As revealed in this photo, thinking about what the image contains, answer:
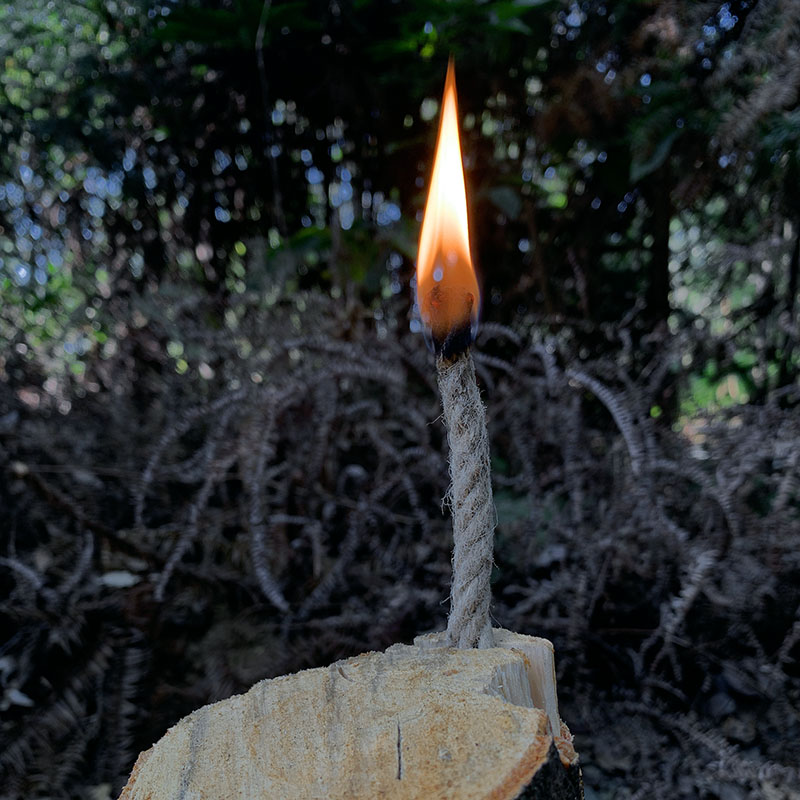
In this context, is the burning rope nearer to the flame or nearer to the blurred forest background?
the flame

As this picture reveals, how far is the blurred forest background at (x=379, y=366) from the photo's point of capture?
1225mm

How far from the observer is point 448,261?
548 mm

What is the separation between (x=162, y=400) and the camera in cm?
162

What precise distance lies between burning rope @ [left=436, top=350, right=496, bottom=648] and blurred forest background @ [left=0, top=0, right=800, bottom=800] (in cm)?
57

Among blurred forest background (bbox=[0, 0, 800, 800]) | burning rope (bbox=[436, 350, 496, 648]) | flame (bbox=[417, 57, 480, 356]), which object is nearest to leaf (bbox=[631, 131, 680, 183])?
blurred forest background (bbox=[0, 0, 800, 800])

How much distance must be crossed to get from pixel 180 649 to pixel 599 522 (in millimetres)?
855

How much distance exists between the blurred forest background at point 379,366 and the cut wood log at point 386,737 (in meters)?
0.58

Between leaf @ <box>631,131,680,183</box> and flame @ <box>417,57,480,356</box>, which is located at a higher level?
leaf @ <box>631,131,680,183</box>

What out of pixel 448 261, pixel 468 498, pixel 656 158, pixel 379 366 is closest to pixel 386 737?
pixel 468 498

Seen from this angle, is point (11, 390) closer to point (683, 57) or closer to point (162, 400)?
point (162, 400)

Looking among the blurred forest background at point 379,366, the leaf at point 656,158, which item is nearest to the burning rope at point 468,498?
the blurred forest background at point 379,366

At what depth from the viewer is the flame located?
502 millimetres

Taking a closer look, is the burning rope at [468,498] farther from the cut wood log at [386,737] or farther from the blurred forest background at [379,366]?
the blurred forest background at [379,366]

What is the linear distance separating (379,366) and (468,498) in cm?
85
